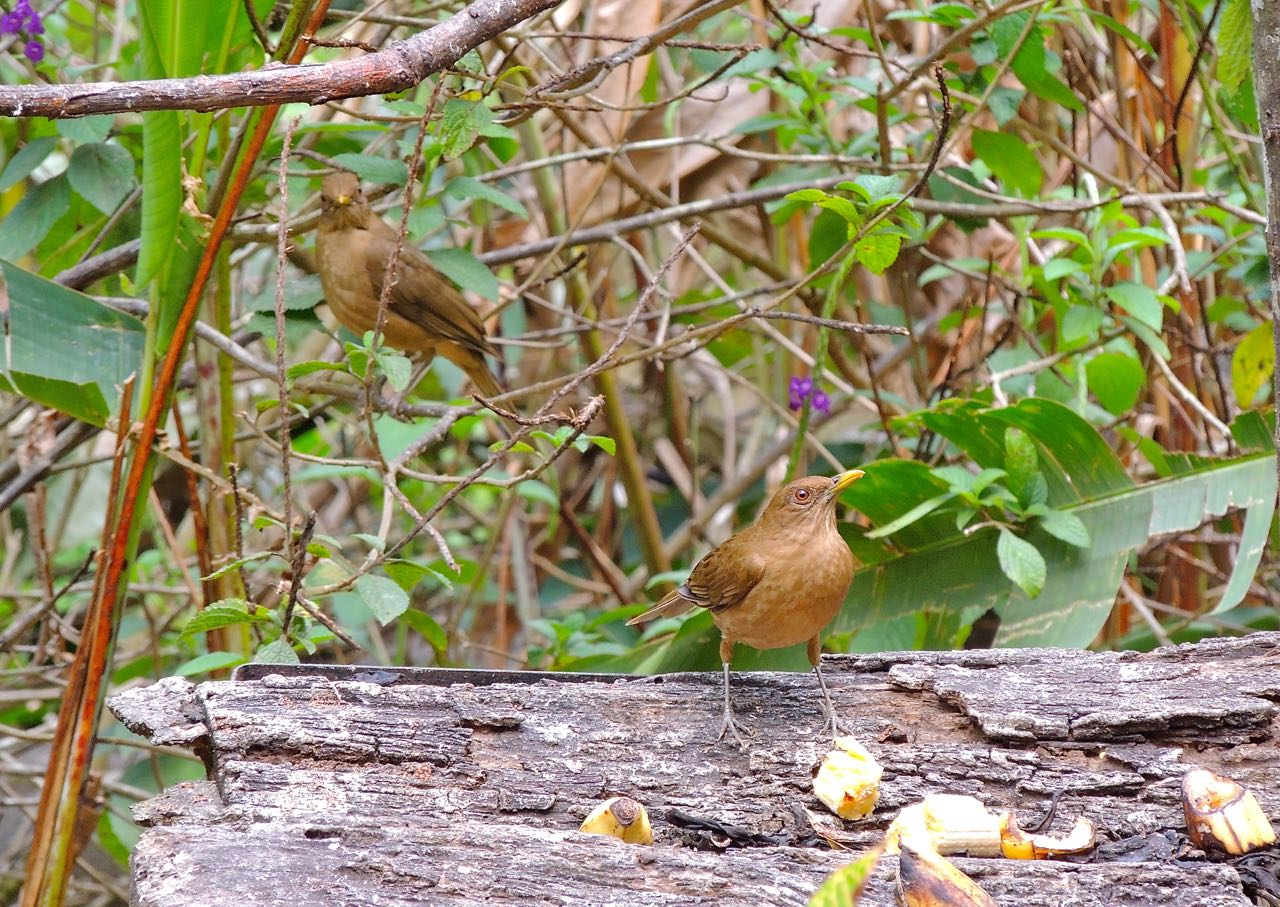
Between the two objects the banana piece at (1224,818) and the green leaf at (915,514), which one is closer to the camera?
the banana piece at (1224,818)

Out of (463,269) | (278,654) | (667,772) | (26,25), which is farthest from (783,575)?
(26,25)

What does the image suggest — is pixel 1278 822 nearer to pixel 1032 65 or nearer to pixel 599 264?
pixel 1032 65

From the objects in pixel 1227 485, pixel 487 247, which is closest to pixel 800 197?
pixel 1227 485

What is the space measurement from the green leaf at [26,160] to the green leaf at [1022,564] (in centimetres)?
308

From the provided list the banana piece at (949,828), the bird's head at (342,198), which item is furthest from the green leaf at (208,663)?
the bird's head at (342,198)

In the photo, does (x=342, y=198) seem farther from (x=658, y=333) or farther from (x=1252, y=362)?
(x=1252, y=362)

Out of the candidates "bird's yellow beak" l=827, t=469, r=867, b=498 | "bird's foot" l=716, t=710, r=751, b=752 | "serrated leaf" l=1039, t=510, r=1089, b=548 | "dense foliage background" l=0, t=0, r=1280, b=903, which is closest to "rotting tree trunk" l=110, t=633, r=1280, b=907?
"bird's foot" l=716, t=710, r=751, b=752

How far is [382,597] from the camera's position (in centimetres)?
293

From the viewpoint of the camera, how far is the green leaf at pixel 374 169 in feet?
12.4

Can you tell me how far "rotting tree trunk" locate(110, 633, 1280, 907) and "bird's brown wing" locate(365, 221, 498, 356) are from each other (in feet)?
7.33

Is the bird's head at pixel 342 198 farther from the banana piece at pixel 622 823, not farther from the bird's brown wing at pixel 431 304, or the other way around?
the banana piece at pixel 622 823

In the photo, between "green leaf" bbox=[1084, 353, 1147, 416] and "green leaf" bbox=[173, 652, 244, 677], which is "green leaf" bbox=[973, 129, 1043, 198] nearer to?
"green leaf" bbox=[1084, 353, 1147, 416]

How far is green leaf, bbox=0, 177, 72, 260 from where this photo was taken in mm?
3898

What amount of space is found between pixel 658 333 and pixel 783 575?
1.87 meters
